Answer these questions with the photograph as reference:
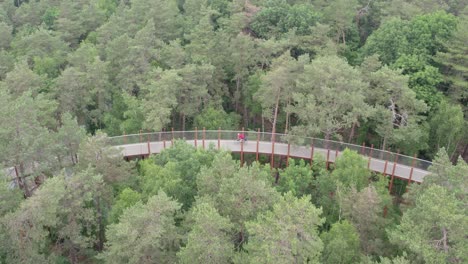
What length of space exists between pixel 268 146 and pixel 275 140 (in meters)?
0.69

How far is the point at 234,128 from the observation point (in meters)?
40.9

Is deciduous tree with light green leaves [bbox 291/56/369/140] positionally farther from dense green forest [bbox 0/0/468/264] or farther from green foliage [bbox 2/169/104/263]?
green foliage [bbox 2/169/104/263]

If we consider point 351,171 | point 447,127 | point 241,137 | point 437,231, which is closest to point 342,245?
point 437,231

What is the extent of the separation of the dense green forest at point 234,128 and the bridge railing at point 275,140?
3.09ft

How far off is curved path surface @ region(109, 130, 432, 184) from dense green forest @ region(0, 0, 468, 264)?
111 centimetres

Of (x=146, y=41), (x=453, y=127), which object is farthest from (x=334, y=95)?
(x=146, y=41)

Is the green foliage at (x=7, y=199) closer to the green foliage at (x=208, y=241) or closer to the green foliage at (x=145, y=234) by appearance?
the green foliage at (x=145, y=234)

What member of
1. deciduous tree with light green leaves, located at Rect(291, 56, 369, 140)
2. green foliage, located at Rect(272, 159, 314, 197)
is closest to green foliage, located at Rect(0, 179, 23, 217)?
green foliage, located at Rect(272, 159, 314, 197)

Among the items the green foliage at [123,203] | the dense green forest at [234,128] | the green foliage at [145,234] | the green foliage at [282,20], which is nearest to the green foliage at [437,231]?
the dense green forest at [234,128]

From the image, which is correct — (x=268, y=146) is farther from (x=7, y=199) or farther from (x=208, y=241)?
(x=7, y=199)

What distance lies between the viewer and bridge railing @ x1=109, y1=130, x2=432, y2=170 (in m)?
32.4

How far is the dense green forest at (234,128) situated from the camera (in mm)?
21500

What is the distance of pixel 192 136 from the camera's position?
35.9 m

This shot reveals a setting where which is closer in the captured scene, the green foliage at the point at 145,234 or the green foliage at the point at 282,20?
the green foliage at the point at 145,234
